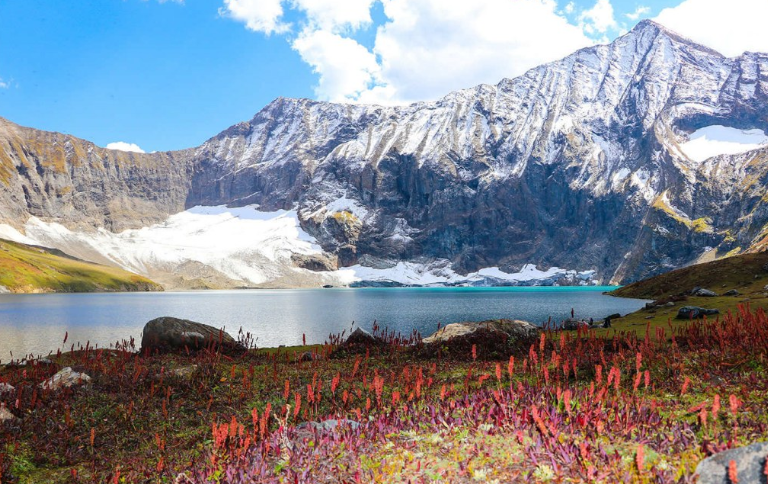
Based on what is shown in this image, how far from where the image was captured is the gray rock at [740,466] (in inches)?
161

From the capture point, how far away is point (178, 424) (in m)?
9.45

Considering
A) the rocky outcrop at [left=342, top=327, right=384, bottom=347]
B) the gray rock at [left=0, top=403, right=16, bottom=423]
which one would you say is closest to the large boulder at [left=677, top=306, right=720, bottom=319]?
the rocky outcrop at [left=342, top=327, right=384, bottom=347]

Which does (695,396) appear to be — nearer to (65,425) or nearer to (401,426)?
(401,426)

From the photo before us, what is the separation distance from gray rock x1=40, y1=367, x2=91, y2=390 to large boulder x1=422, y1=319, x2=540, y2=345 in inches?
479

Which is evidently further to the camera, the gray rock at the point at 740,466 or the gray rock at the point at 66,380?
the gray rock at the point at 66,380

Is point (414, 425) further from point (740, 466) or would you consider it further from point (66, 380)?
point (66, 380)

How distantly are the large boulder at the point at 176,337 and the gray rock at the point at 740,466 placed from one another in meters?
19.3

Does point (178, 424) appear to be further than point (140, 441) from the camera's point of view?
Yes

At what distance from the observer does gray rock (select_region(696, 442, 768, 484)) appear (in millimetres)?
4078

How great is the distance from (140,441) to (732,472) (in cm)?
916

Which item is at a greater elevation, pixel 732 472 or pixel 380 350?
pixel 732 472

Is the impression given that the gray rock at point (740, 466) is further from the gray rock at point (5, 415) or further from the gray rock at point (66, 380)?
the gray rock at point (66, 380)

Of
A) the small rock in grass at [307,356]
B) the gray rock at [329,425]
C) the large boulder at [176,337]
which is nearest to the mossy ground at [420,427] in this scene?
the gray rock at [329,425]

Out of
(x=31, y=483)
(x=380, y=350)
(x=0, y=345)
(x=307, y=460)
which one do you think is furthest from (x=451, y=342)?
(x=0, y=345)
